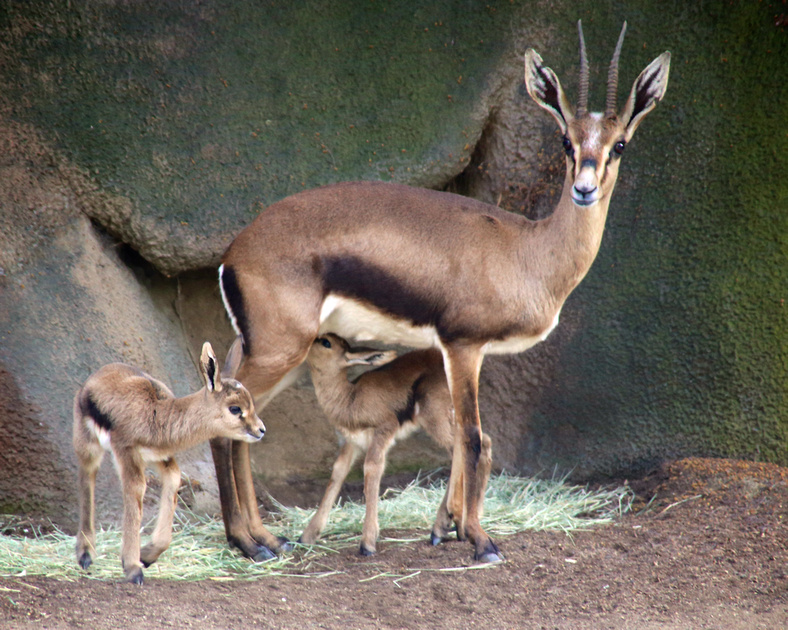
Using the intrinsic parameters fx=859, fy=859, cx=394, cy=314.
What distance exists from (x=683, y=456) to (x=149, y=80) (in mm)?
A: 4936

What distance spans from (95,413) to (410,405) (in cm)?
205

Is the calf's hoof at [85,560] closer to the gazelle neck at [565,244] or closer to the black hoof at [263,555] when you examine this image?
the black hoof at [263,555]

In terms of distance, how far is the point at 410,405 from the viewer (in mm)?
5723

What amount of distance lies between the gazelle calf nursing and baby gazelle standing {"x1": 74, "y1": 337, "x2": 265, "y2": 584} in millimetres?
613

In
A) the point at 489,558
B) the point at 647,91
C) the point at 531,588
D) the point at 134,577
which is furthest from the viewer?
the point at 647,91

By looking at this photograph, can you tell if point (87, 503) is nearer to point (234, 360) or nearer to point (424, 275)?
point (234, 360)

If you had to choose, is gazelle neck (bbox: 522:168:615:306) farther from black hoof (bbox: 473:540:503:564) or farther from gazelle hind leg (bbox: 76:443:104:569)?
gazelle hind leg (bbox: 76:443:104:569)

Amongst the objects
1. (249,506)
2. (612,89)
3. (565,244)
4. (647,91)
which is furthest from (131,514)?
(647,91)

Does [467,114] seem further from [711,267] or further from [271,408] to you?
[271,408]

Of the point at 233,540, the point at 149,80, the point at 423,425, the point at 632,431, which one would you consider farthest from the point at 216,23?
the point at 632,431

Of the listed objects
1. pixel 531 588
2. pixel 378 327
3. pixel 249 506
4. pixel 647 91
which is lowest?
pixel 531 588

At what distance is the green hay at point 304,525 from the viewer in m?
4.73

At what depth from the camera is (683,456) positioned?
6.53 m

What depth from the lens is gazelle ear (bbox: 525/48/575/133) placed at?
525 cm
